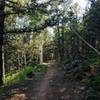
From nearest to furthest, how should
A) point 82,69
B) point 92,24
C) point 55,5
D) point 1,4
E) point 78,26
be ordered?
point 82,69, point 1,4, point 55,5, point 92,24, point 78,26

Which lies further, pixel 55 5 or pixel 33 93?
pixel 55 5

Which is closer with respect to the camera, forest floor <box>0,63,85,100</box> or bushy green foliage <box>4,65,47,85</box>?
forest floor <box>0,63,85,100</box>

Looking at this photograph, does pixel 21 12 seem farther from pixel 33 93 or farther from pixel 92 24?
pixel 92 24

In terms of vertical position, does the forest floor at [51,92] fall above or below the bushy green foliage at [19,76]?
above

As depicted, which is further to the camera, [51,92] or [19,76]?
[19,76]

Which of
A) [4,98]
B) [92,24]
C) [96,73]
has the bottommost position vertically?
[4,98]

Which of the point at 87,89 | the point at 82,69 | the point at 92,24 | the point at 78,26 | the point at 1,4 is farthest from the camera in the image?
the point at 78,26

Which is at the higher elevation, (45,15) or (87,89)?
(45,15)

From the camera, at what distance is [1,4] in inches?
609

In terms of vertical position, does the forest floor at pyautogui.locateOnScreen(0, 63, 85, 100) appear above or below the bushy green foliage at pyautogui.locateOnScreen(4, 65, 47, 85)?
above

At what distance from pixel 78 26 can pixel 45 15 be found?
64.4 ft

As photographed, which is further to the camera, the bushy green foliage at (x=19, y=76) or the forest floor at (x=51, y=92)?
the bushy green foliage at (x=19, y=76)

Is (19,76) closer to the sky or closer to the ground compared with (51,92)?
closer to the ground

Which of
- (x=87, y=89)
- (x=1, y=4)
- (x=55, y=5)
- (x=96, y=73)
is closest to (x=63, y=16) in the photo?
(x=55, y=5)
